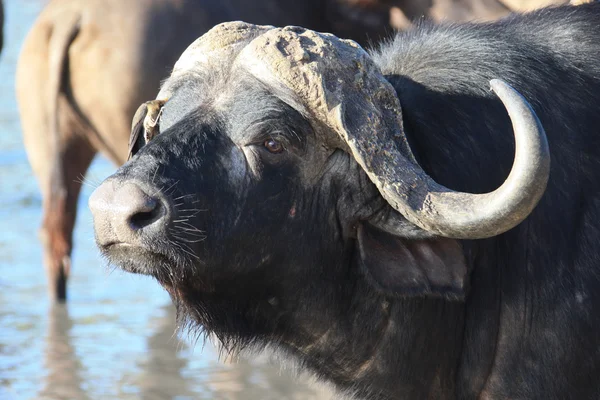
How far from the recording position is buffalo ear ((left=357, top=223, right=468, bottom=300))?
3.41 metres

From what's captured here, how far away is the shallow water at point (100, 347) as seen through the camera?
565 centimetres

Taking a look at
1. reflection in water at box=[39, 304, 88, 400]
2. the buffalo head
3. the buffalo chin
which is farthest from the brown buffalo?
the buffalo chin

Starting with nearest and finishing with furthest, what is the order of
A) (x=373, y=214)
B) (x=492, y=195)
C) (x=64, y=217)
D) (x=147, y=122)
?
(x=492, y=195), (x=373, y=214), (x=147, y=122), (x=64, y=217)

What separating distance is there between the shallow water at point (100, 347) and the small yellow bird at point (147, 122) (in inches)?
34.2

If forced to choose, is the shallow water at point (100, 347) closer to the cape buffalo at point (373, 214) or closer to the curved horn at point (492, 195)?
the cape buffalo at point (373, 214)

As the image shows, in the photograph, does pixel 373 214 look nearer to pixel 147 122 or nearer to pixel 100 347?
pixel 147 122

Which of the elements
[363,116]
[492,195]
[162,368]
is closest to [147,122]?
[363,116]

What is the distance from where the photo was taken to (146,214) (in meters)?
3.16

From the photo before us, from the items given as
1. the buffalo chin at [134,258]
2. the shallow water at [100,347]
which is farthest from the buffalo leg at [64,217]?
the buffalo chin at [134,258]

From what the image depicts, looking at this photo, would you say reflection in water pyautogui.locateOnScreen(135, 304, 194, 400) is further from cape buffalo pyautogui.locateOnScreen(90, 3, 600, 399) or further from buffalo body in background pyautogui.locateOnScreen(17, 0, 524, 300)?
cape buffalo pyautogui.locateOnScreen(90, 3, 600, 399)

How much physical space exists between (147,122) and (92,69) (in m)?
3.00

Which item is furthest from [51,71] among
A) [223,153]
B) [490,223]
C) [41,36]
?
[490,223]

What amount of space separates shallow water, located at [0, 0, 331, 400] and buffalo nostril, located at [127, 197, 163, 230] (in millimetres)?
1347

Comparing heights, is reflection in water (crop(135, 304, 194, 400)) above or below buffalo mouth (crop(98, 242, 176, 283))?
below
